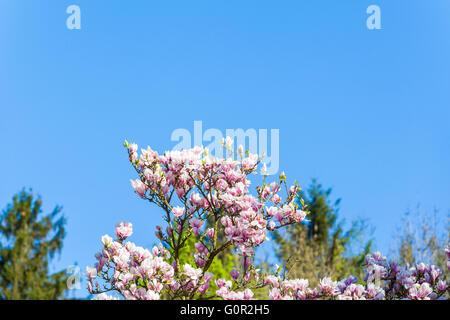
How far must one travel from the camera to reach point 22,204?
21000mm

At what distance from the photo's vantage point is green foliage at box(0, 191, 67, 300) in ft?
61.5

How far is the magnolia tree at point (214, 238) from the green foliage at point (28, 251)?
51.6 ft

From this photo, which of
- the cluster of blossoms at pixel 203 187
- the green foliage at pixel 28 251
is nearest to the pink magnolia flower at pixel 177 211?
the cluster of blossoms at pixel 203 187

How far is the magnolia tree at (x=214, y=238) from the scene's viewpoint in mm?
3613

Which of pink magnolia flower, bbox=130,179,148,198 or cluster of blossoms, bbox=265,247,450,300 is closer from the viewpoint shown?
cluster of blossoms, bbox=265,247,450,300

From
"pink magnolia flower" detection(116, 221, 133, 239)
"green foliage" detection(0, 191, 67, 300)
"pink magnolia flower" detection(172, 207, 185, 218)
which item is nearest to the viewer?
"pink magnolia flower" detection(116, 221, 133, 239)

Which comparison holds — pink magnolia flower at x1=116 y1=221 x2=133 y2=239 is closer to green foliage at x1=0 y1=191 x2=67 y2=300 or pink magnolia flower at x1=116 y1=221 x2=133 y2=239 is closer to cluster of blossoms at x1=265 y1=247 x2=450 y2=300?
cluster of blossoms at x1=265 y1=247 x2=450 y2=300

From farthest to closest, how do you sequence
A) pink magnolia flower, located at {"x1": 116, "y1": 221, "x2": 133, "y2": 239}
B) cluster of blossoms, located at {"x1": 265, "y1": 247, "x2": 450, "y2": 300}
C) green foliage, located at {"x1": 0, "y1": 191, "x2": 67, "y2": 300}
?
green foliage, located at {"x1": 0, "y1": 191, "x2": 67, "y2": 300}, pink magnolia flower, located at {"x1": 116, "y1": 221, "x2": 133, "y2": 239}, cluster of blossoms, located at {"x1": 265, "y1": 247, "x2": 450, "y2": 300}

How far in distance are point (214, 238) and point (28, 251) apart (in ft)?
58.5

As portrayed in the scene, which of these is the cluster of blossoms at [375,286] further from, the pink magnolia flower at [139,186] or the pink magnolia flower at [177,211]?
the pink magnolia flower at [139,186]

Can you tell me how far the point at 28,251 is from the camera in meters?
19.7

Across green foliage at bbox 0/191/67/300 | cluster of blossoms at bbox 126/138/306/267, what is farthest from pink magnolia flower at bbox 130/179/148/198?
green foliage at bbox 0/191/67/300

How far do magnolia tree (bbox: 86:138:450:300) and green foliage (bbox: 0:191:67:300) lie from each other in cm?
1574
